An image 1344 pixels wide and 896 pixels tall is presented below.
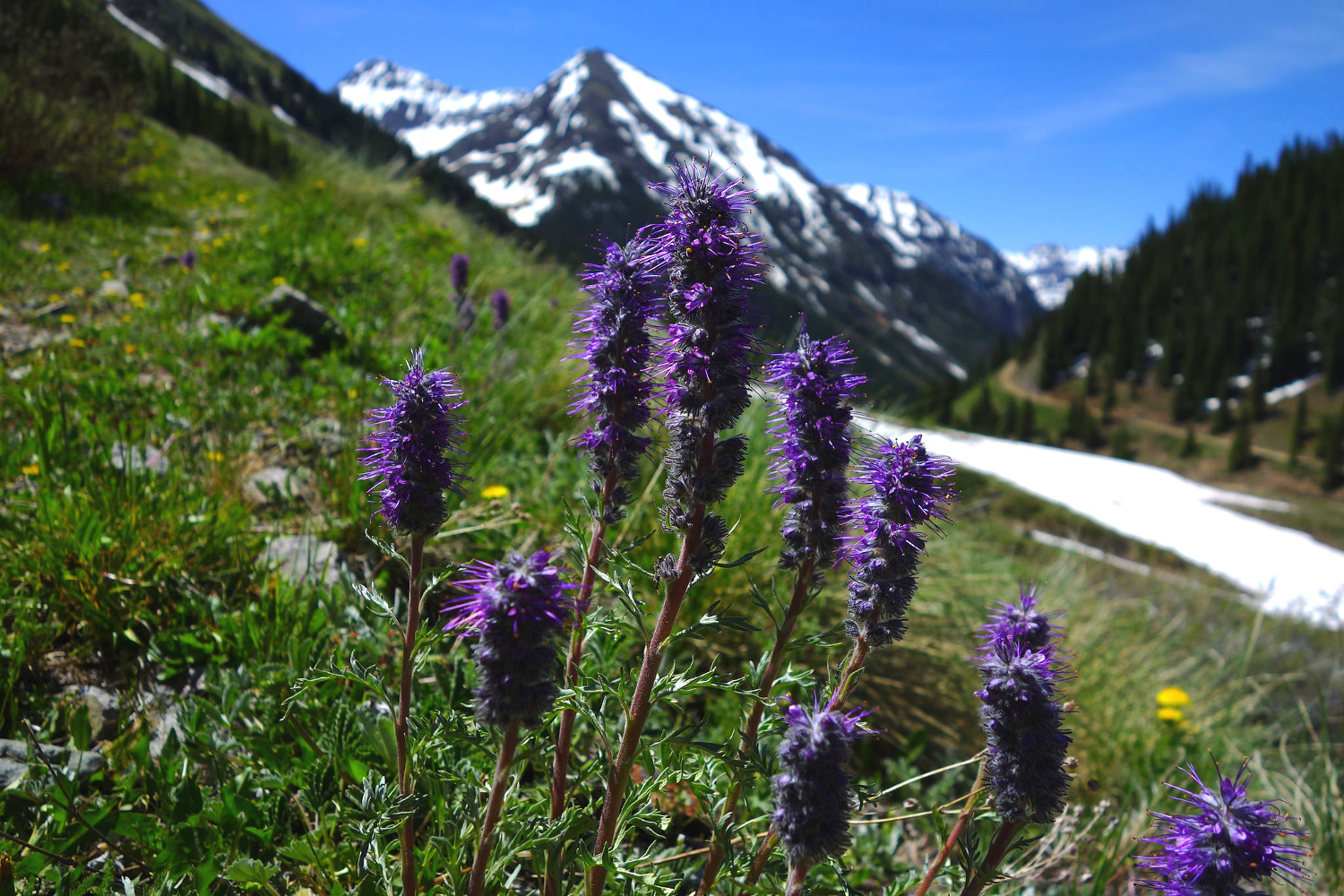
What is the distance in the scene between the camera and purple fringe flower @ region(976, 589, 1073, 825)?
1827 millimetres

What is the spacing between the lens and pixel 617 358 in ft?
7.32

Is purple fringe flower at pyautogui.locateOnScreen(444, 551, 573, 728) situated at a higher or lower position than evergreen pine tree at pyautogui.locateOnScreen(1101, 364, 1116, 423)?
lower

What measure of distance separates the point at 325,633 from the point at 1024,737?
2.93 meters

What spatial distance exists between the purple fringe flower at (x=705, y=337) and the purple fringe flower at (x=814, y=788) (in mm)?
491

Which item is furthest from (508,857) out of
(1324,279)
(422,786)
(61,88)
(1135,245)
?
(1135,245)

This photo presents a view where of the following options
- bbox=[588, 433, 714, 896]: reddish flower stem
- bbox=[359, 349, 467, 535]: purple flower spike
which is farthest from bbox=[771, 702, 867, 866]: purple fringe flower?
bbox=[359, 349, 467, 535]: purple flower spike

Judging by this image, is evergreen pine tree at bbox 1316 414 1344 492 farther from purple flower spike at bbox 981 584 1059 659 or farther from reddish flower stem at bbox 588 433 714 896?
reddish flower stem at bbox 588 433 714 896

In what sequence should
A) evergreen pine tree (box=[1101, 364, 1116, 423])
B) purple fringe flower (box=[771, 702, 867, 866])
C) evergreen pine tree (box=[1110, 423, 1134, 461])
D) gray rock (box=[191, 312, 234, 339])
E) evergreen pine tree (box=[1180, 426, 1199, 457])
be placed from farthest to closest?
evergreen pine tree (box=[1101, 364, 1116, 423]) → evergreen pine tree (box=[1110, 423, 1134, 461]) → evergreen pine tree (box=[1180, 426, 1199, 457]) → gray rock (box=[191, 312, 234, 339]) → purple fringe flower (box=[771, 702, 867, 866])

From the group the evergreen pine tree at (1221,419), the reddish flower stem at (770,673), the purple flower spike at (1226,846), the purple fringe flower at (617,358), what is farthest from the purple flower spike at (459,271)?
the evergreen pine tree at (1221,419)

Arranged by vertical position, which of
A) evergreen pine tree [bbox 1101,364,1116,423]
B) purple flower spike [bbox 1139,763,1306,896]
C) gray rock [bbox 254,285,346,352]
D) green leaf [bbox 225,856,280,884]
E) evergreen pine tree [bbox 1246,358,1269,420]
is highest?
evergreen pine tree [bbox 1246,358,1269,420]

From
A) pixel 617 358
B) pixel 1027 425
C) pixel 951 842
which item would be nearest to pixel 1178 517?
pixel 951 842

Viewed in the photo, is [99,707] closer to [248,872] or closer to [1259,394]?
[248,872]

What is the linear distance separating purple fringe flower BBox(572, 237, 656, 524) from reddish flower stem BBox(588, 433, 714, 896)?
0.43 m

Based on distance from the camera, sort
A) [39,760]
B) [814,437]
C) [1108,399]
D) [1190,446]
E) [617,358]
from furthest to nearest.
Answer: [1108,399]
[1190,446]
[39,760]
[617,358]
[814,437]
